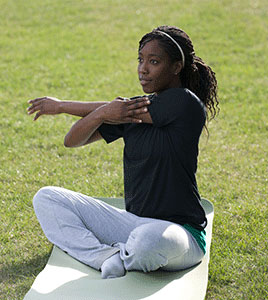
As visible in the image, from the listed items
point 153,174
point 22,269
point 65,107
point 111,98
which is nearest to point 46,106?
point 65,107

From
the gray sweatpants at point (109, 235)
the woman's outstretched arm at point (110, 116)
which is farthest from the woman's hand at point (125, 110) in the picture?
the gray sweatpants at point (109, 235)

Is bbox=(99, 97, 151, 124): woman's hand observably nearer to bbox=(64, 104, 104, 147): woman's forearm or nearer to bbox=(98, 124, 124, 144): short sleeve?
bbox=(64, 104, 104, 147): woman's forearm

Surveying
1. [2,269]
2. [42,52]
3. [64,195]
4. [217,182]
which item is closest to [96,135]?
[64,195]

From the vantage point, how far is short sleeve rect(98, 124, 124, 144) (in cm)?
382

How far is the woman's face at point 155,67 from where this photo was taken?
11.7ft

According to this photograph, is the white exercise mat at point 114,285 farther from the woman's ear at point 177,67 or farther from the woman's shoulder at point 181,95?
the woman's ear at point 177,67

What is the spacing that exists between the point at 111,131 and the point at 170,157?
1.62 feet

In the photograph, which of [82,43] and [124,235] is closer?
[124,235]

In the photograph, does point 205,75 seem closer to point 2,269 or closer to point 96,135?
point 96,135

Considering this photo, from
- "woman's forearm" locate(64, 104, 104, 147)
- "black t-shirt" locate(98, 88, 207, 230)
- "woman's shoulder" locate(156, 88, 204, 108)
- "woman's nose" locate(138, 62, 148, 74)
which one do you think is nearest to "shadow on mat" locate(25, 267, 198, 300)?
"black t-shirt" locate(98, 88, 207, 230)

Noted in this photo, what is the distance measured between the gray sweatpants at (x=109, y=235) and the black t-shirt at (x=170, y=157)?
0.38ft

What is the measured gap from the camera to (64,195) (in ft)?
12.7

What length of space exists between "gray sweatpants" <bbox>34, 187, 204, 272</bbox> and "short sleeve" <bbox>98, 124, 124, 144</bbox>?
422mm

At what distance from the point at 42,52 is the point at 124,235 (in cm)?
576
